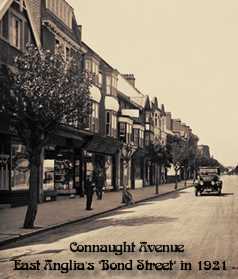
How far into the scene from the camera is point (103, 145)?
45.7 meters

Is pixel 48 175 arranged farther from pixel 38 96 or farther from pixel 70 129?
pixel 38 96

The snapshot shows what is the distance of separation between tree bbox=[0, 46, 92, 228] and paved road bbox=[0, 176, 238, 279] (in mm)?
2704

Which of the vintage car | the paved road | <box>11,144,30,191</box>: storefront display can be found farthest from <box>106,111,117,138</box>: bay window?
the paved road

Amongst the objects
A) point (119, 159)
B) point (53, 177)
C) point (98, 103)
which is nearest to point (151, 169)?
point (119, 159)

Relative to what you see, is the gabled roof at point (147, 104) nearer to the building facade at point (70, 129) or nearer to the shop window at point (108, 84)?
the building facade at point (70, 129)

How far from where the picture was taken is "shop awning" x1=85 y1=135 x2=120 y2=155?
4198 centimetres

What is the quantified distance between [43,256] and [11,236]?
133 inches

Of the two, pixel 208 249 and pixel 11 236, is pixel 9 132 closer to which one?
pixel 11 236

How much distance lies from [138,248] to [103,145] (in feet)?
Result: 109

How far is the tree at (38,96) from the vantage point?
1720 cm

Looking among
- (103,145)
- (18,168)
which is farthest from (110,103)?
(18,168)

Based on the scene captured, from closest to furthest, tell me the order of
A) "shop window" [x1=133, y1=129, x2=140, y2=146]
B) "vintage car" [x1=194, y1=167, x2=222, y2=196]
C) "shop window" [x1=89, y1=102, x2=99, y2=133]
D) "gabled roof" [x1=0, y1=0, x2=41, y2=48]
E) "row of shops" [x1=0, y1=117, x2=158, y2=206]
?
"gabled roof" [x1=0, y1=0, x2=41, y2=48], "row of shops" [x1=0, y1=117, x2=158, y2=206], "vintage car" [x1=194, y1=167, x2=222, y2=196], "shop window" [x1=89, y1=102, x2=99, y2=133], "shop window" [x1=133, y1=129, x2=140, y2=146]

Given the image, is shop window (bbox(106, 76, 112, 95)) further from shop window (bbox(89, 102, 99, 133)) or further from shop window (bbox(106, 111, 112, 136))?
shop window (bbox(89, 102, 99, 133))

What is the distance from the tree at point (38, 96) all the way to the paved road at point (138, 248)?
270cm
